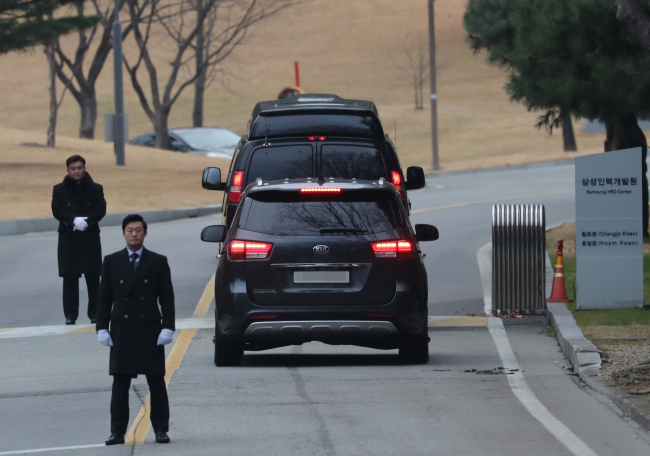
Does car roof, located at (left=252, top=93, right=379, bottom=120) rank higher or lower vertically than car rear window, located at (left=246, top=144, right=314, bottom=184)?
higher

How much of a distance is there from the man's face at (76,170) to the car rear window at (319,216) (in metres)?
3.51

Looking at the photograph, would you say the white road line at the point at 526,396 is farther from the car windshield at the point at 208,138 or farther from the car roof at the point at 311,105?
the car windshield at the point at 208,138

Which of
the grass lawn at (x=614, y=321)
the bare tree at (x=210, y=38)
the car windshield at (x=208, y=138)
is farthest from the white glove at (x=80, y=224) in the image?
the bare tree at (x=210, y=38)

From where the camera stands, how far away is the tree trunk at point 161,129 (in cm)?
3913

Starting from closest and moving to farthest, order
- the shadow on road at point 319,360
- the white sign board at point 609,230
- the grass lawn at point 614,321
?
the shadow on road at point 319,360 → the grass lawn at point 614,321 → the white sign board at point 609,230

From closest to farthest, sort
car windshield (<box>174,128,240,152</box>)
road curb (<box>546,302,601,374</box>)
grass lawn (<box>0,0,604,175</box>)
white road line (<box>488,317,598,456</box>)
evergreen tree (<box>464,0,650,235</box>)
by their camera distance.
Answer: white road line (<box>488,317,598,456</box>) → road curb (<box>546,302,601,374</box>) → evergreen tree (<box>464,0,650,235</box>) → car windshield (<box>174,128,240,152</box>) → grass lawn (<box>0,0,604,175</box>)

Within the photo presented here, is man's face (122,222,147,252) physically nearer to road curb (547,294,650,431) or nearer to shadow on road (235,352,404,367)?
shadow on road (235,352,404,367)

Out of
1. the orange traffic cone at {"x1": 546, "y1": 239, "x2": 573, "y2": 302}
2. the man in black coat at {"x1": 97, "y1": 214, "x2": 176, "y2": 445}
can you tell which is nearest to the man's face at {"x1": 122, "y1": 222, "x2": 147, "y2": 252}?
the man in black coat at {"x1": 97, "y1": 214, "x2": 176, "y2": 445}

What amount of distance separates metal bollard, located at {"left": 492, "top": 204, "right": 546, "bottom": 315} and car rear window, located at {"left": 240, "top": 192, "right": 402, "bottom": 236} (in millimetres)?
3702

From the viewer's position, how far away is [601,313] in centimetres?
1240

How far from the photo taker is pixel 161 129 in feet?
131

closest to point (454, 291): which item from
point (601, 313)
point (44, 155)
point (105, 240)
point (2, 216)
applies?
point (601, 313)

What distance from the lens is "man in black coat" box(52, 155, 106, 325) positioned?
12133mm

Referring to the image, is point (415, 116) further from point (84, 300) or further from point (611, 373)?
point (611, 373)
